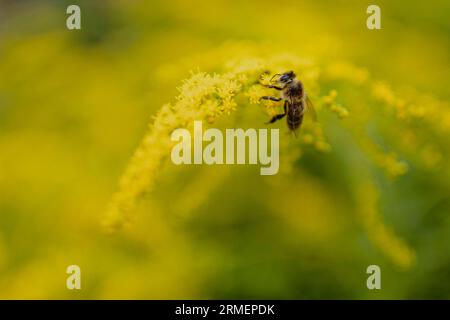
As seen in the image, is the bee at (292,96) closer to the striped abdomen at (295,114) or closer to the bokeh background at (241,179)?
the striped abdomen at (295,114)

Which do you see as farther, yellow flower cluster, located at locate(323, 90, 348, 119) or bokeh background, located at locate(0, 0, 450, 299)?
bokeh background, located at locate(0, 0, 450, 299)

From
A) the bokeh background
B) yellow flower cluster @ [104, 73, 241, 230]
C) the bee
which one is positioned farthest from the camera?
the bokeh background

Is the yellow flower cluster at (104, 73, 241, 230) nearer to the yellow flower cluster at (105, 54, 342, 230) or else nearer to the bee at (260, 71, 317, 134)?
the yellow flower cluster at (105, 54, 342, 230)

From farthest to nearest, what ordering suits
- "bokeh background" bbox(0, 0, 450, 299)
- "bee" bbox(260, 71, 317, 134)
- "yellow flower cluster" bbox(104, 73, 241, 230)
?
"bokeh background" bbox(0, 0, 450, 299) → "bee" bbox(260, 71, 317, 134) → "yellow flower cluster" bbox(104, 73, 241, 230)

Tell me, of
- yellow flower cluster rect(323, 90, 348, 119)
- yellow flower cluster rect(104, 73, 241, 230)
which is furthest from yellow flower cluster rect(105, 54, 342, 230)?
yellow flower cluster rect(323, 90, 348, 119)

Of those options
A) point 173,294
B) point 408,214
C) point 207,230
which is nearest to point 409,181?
point 408,214

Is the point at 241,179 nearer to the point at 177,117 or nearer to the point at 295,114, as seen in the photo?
the point at 295,114

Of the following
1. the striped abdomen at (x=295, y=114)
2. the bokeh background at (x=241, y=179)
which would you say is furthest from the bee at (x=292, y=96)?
the bokeh background at (x=241, y=179)

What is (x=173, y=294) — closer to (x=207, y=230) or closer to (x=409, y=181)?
(x=207, y=230)

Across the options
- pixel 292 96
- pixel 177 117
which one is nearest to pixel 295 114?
pixel 292 96
